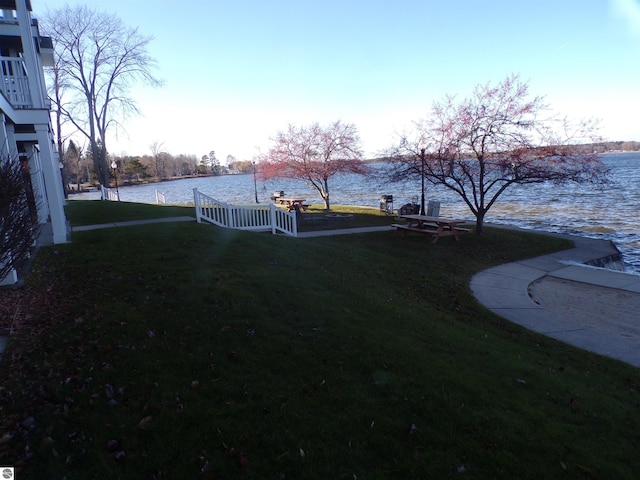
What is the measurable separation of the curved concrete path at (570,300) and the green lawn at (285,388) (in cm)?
61

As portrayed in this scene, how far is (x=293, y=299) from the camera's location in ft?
20.3

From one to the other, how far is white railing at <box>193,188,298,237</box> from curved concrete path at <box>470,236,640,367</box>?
6.38m

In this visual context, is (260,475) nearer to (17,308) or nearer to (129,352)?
(129,352)

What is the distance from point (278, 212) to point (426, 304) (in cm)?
743

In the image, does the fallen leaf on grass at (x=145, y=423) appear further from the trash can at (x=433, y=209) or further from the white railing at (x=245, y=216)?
the trash can at (x=433, y=209)

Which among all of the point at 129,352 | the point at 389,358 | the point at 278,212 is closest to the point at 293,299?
the point at 389,358

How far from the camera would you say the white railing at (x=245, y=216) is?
13.6 m

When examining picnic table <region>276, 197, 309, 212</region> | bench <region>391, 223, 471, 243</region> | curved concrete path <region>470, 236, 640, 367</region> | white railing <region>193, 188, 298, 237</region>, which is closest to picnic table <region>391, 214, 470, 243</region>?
bench <region>391, 223, 471, 243</region>

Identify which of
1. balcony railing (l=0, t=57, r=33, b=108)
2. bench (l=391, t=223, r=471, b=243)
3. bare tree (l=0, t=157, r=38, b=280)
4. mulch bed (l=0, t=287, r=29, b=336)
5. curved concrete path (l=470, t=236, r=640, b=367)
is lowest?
curved concrete path (l=470, t=236, r=640, b=367)

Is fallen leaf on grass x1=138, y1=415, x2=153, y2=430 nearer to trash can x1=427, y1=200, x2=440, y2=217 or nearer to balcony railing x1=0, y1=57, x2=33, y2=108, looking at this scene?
balcony railing x1=0, y1=57, x2=33, y2=108

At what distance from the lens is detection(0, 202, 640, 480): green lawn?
9.75 ft

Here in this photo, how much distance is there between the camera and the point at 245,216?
13.8 meters

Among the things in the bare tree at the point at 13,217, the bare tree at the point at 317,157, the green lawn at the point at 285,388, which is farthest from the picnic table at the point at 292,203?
the bare tree at the point at 13,217

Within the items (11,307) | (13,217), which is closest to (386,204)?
(11,307)
